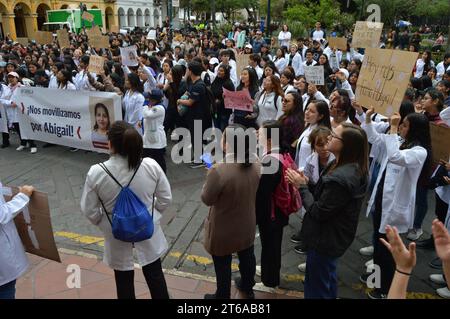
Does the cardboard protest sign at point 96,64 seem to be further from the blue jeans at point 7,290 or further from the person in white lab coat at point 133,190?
the blue jeans at point 7,290

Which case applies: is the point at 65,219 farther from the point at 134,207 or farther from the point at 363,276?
the point at 363,276

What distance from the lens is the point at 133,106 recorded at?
20.0ft

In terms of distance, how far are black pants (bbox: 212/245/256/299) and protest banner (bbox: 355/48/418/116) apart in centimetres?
197

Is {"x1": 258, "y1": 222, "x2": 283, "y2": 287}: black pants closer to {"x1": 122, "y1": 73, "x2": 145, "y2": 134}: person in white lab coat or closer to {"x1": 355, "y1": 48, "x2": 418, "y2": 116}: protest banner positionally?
A: {"x1": 355, "y1": 48, "x2": 418, "y2": 116}: protest banner

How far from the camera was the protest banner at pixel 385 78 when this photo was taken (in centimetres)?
379

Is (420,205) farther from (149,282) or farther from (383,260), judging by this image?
(149,282)

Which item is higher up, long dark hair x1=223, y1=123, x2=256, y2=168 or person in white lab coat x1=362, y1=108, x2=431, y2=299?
long dark hair x1=223, y1=123, x2=256, y2=168

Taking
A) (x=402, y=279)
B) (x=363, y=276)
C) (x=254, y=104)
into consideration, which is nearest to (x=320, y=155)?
(x=363, y=276)

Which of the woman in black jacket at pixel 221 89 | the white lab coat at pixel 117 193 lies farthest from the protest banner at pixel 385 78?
the woman in black jacket at pixel 221 89

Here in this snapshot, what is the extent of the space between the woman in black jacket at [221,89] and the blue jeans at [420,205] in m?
3.58

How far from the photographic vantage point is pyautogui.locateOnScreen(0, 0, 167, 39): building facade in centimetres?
3547

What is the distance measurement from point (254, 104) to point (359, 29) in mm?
3767

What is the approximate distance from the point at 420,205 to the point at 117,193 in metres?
3.55

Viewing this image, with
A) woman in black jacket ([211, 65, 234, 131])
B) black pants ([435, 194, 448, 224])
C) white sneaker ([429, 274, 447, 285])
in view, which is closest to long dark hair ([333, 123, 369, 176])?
white sneaker ([429, 274, 447, 285])
